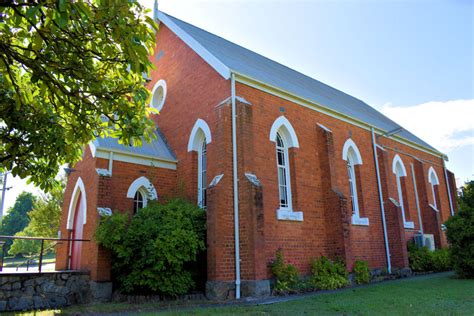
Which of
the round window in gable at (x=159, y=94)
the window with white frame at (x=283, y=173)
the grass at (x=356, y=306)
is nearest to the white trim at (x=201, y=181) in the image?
the window with white frame at (x=283, y=173)

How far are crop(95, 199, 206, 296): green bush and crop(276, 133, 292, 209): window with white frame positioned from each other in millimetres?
3284

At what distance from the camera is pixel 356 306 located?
8469 mm

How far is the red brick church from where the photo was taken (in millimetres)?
11055

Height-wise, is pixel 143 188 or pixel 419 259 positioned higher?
pixel 143 188

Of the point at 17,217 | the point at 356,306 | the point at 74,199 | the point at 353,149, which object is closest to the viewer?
the point at 356,306

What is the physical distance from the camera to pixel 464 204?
46.1ft

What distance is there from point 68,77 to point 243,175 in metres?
6.64

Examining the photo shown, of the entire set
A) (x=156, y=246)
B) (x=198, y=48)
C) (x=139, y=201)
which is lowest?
(x=156, y=246)

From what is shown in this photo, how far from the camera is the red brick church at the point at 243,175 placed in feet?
36.3

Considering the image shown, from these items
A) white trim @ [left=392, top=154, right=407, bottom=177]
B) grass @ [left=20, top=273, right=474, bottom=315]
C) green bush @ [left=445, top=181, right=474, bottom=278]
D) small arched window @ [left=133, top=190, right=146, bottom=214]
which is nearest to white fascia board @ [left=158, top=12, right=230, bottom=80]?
Answer: small arched window @ [left=133, top=190, right=146, bottom=214]

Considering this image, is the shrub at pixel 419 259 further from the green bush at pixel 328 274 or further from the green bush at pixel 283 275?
the green bush at pixel 283 275

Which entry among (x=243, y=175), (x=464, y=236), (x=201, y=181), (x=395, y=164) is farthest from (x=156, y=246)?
(x=395, y=164)

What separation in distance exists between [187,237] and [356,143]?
10057 mm

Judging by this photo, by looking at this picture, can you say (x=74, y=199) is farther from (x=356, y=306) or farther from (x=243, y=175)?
(x=356, y=306)
